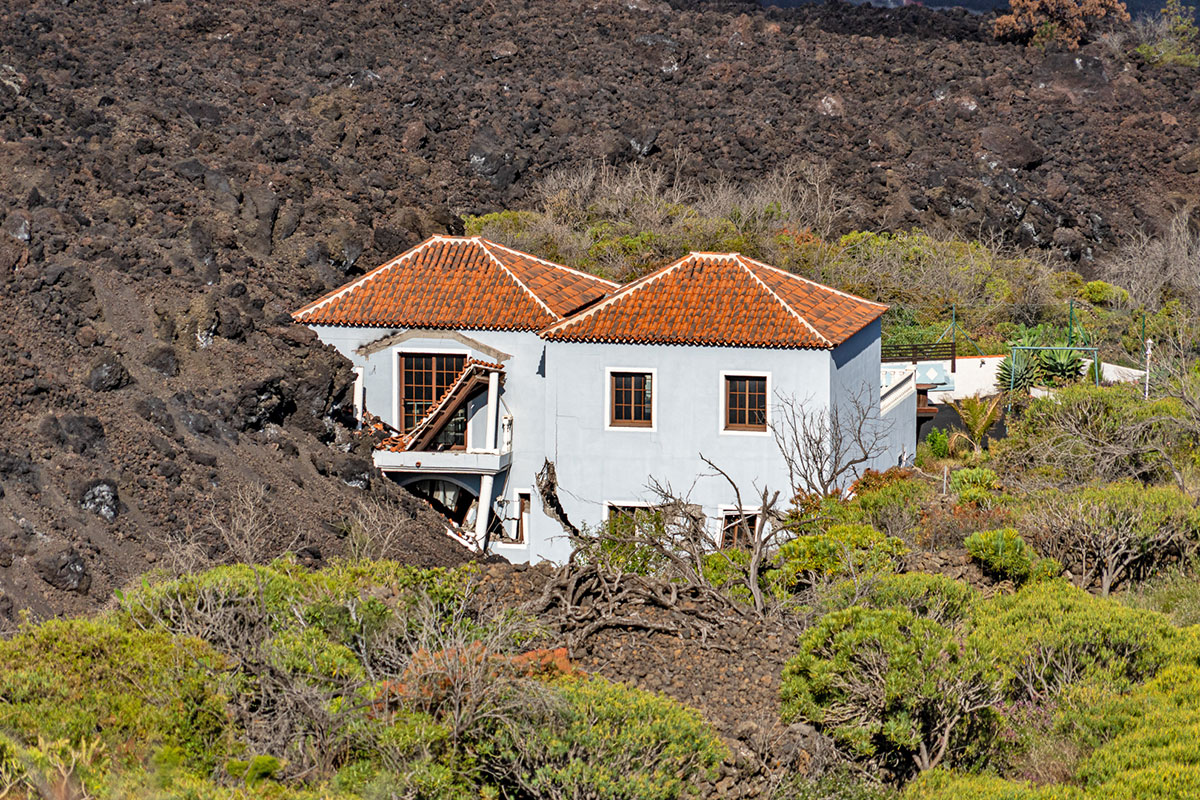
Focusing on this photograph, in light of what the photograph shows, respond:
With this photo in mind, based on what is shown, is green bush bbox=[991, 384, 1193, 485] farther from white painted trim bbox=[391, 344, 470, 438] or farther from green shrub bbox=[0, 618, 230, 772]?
green shrub bbox=[0, 618, 230, 772]

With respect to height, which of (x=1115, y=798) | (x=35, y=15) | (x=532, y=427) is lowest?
(x=532, y=427)

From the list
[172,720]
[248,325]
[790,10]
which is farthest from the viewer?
[790,10]

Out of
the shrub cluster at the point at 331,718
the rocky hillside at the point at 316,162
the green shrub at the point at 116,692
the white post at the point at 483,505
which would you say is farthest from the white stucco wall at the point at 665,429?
the green shrub at the point at 116,692

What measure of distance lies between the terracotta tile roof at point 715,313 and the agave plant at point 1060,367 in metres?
6.63

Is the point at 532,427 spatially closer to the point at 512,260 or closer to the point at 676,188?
the point at 512,260

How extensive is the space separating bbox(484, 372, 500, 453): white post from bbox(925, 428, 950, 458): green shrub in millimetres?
9010

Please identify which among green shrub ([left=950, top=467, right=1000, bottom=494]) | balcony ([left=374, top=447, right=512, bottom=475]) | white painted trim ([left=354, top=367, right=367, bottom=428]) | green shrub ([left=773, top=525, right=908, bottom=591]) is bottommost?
balcony ([left=374, top=447, right=512, bottom=475])

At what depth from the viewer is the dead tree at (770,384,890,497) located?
2088 cm

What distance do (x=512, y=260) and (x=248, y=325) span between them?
19.0ft

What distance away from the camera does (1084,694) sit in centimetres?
1080

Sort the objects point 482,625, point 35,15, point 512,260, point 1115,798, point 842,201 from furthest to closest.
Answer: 1. point 842,201
2. point 35,15
3. point 512,260
4. point 482,625
5. point 1115,798

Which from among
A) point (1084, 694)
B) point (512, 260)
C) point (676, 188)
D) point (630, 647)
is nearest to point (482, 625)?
point (630, 647)

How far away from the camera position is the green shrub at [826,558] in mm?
14766

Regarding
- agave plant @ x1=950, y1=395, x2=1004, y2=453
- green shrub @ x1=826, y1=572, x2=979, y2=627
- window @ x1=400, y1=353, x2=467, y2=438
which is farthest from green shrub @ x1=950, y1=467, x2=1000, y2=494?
window @ x1=400, y1=353, x2=467, y2=438
